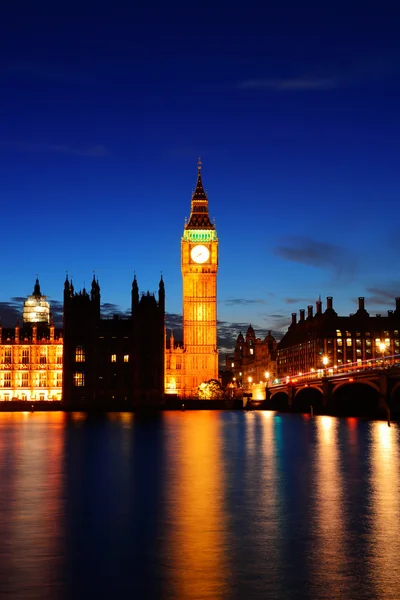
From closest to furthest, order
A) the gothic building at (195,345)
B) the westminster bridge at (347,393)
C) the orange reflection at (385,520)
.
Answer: the orange reflection at (385,520) → the westminster bridge at (347,393) → the gothic building at (195,345)

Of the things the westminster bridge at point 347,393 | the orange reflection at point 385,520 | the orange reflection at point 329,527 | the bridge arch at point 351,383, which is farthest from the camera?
the bridge arch at point 351,383

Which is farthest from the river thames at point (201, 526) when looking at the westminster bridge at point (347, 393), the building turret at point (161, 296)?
the building turret at point (161, 296)

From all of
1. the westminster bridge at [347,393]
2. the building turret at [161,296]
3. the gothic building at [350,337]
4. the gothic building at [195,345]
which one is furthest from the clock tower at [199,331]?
the westminster bridge at [347,393]

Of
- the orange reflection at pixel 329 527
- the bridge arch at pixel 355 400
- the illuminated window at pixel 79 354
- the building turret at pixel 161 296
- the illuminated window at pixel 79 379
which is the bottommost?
the orange reflection at pixel 329 527

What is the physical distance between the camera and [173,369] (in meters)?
190

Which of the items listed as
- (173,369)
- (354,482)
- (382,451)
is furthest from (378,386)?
(173,369)

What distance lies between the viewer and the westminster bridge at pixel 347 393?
99.1 m

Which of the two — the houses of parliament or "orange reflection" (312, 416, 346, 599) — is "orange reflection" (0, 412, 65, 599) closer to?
"orange reflection" (312, 416, 346, 599)

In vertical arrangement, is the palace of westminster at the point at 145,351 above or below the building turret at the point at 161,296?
below

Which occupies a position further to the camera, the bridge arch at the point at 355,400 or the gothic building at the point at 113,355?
the gothic building at the point at 113,355

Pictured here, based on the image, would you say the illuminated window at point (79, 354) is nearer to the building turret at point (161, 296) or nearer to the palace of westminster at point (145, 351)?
the palace of westminster at point (145, 351)

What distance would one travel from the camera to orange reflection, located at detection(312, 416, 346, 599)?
21.2 meters

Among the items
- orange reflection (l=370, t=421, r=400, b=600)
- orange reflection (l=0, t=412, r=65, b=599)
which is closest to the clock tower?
orange reflection (l=0, t=412, r=65, b=599)

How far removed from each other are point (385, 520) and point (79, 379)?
151524 millimetres
